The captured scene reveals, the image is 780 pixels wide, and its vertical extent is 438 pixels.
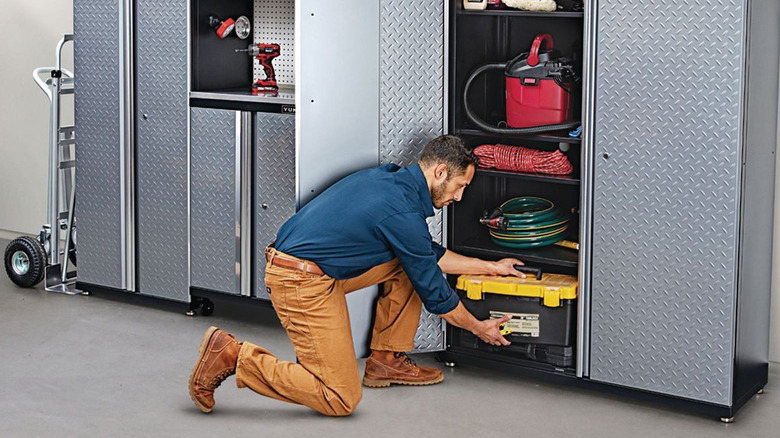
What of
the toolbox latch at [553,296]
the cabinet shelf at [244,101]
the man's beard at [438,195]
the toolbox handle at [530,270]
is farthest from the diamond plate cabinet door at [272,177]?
the toolbox latch at [553,296]

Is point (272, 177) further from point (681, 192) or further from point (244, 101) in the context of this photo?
point (681, 192)

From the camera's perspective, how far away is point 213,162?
209 inches

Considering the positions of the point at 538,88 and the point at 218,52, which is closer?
the point at 538,88

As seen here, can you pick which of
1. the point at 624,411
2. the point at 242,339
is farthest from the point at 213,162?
the point at 624,411

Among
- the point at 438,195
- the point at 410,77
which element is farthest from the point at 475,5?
the point at 438,195

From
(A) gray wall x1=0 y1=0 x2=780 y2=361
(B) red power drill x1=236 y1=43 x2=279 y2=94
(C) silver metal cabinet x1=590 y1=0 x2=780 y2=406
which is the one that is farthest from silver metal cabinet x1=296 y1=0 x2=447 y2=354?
(A) gray wall x1=0 y1=0 x2=780 y2=361

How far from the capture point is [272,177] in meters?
5.16

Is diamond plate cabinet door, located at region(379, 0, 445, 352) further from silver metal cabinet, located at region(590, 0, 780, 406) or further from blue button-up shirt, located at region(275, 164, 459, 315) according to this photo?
silver metal cabinet, located at region(590, 0, 780, 406)

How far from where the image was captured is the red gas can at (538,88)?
443cm

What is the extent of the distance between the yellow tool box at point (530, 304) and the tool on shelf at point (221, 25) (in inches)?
71.1

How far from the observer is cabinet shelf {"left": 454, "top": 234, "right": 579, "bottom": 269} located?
14.8 feet

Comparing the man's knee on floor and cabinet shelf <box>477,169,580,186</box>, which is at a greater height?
cabinet shelf <box>477,169,580,186</box>

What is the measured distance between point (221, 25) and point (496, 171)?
169cm

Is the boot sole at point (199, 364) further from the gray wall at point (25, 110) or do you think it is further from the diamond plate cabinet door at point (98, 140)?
the gray wall at point (25, 110)
